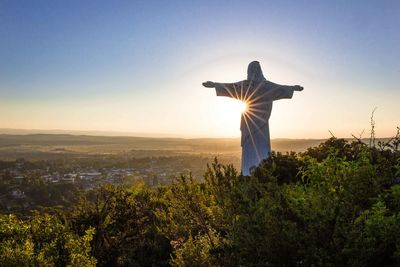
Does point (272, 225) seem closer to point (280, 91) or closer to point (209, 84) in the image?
point (209, 84)

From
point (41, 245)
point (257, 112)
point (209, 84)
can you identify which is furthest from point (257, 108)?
point (41, 245)

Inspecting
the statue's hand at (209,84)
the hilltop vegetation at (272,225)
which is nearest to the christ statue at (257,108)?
the statue's hand at (209,84)

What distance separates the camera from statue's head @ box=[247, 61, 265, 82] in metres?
17.2

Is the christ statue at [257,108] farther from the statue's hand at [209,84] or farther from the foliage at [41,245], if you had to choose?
the foliage at [41,245]

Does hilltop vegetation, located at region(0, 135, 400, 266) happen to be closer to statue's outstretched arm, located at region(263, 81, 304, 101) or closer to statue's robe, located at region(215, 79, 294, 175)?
statue's robe, located at region(215, 79, 294, 175)

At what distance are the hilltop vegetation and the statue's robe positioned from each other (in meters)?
4.80

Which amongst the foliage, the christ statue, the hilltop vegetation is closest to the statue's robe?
the christ statue

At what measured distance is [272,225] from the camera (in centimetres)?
531

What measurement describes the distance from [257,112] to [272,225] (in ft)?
39.8

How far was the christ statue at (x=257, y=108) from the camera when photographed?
55.6ft

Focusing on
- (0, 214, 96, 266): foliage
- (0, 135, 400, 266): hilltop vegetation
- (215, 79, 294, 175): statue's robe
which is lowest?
(0, 214, 96, 266): foliage

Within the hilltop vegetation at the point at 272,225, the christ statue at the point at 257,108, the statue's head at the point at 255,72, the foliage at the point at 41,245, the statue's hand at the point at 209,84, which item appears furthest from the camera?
the statue's head at the point at 255,72

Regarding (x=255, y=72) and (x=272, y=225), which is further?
(x=255, y=72)

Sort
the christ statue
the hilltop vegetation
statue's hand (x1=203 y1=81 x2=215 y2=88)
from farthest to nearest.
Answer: the christ statue
statue's hand (x1=203 y1=81 x2=215 y2=88)
the hilltop vegetation
